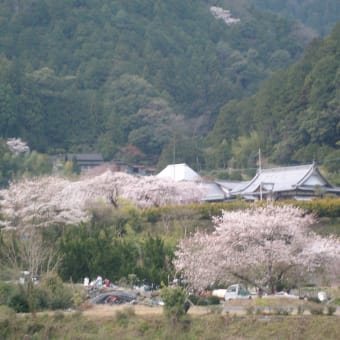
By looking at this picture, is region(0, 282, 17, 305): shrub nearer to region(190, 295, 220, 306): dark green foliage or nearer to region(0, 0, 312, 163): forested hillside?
region(190, 295, 220, 306): dark green foliage

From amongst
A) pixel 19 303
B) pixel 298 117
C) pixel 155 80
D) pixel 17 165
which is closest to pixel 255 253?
pixel 19 303

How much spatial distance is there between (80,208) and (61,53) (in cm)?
3925

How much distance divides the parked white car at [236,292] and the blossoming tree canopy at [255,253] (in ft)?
0.82

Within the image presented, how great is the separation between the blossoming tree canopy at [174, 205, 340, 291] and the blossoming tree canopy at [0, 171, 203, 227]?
7142 mm

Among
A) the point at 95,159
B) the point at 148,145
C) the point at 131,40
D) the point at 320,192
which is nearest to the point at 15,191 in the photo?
the point at 320,192

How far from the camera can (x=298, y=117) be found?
51750 millimetres

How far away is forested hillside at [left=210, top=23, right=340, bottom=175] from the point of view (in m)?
50.1

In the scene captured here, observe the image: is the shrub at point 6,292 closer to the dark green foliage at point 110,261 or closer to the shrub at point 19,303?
the shrub at point 19,303

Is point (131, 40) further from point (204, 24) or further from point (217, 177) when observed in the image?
point (217, 177)

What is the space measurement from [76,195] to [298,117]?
18038 mm

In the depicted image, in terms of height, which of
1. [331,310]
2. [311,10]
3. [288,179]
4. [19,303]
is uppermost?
[311,10]

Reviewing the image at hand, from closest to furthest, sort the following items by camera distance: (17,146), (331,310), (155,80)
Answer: (331,310)
(17,146)
(155,80)

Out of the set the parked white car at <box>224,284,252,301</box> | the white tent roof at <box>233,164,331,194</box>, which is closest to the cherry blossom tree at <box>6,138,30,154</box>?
the white tent roof at <box>233,164,331,194</box>

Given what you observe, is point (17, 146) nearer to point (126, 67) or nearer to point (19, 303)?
point (126, 67)
